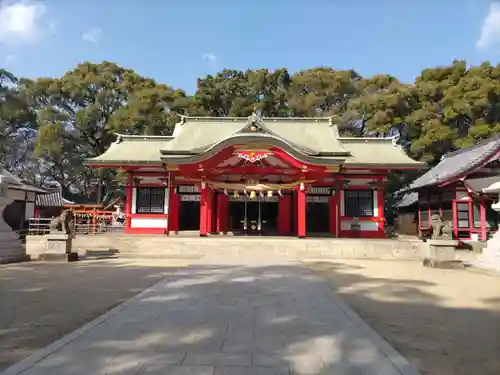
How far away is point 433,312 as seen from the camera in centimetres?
581

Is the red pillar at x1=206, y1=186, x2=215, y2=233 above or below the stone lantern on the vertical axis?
above

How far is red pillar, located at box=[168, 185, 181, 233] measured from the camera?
756 inches

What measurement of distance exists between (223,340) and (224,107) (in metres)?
33.6

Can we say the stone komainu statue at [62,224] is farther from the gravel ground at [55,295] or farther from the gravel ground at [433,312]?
the gravel ground at [433,312]

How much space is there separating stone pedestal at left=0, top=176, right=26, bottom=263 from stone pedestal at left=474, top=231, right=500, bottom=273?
13662mm

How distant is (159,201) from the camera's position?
20016 millimetres

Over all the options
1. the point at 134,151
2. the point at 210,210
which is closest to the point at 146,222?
the point at 210,210

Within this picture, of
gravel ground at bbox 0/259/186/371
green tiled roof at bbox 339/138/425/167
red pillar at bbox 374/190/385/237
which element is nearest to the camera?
gravel ground at bbox 0/259/186/371

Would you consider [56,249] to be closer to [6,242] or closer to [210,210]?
[6,242]

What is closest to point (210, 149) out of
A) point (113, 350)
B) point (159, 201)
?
point (159, 201)

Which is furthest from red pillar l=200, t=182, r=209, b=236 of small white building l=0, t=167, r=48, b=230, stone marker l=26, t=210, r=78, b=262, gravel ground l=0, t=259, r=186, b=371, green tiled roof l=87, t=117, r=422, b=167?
small white building l=0, t=167, r=48, b=230

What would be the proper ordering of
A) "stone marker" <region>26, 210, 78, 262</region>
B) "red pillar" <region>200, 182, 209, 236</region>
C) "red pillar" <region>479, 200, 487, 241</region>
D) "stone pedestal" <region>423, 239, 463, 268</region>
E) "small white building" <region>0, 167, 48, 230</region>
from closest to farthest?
1. "stone pedestal" <region>423, 239, 463, 268</region>
2. "stone marker" <region>26, 210, 78, 262</region>
3. "red pillar" <region>200, 182, 209, 236</region>
4. "red pillar" <region>479, 200, 487, 241</region>
5. "small white building" <region>0, 167, 48, 230</region>

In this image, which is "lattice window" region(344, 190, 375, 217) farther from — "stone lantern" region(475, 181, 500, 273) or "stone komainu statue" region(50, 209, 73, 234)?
"stone komainu statue" region(50, 209, 73, 234)

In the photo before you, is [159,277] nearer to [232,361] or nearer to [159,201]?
[232,361]
